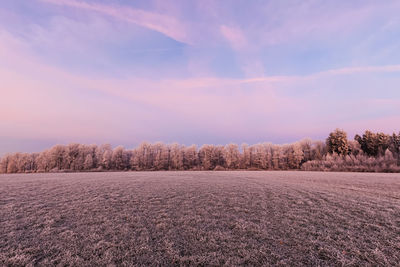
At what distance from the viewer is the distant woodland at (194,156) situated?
65375mm

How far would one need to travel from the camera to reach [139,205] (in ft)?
30.5

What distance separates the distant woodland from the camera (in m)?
65.4

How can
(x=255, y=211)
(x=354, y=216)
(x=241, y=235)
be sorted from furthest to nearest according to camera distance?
(x=255, y=211) → (x=354, y=216) → (x=241, y=235)

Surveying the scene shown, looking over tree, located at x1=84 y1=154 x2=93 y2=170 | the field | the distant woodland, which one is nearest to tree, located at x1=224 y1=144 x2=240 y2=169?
the distant woodland

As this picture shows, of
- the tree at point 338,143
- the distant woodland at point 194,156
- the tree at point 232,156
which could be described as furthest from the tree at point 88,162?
the tree at point 338,143

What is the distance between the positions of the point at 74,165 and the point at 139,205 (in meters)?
78.6

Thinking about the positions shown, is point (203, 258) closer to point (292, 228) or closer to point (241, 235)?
point (241, 235)

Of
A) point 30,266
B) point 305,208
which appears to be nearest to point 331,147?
point 305,208

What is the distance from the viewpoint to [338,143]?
64.4 metres

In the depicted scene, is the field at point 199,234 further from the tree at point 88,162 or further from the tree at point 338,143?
the tree at point 88,162

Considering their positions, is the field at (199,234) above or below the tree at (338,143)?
below

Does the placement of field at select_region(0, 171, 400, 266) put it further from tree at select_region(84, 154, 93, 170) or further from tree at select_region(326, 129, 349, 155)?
tree at select_region(84, 154, 93, 170)

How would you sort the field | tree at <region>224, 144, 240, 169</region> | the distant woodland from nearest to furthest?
1. the field
2. the distant woodland
3. tree at <region>224, 144, 240, 169</region>

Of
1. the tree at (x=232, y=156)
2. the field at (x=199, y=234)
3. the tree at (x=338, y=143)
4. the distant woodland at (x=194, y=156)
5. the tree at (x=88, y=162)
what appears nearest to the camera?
the field at (x=199, y=234)
